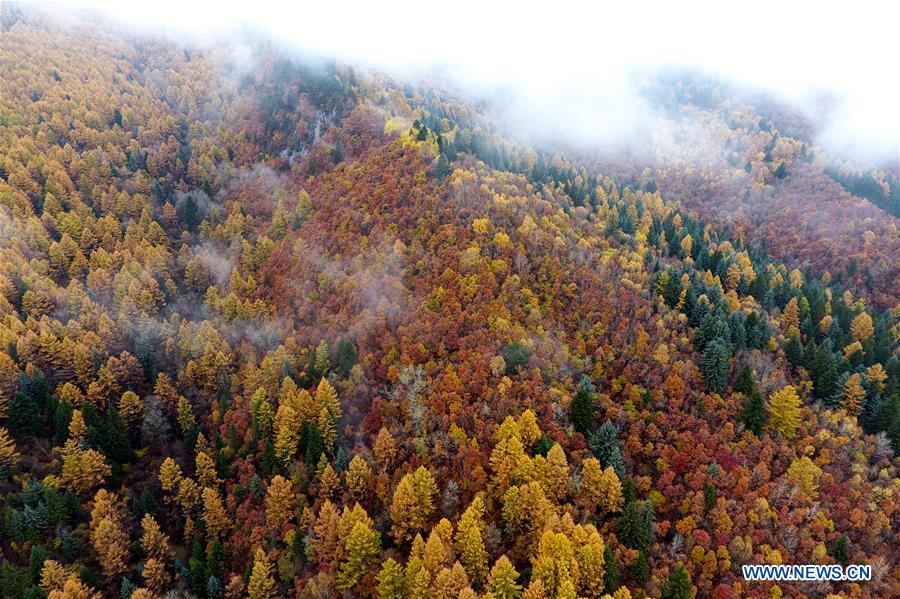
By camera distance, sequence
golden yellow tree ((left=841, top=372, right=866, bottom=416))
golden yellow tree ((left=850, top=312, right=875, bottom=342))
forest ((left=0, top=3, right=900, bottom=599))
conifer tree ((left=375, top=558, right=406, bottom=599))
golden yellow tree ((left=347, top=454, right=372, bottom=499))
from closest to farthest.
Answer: conifer tree ((left=375, top=558, right=406, bottom=599)) → forest ((left=0, top=3, right=900, bottom=599)) → golden yellow tree ((left=347, top=454, right=372, bottom=499)) → golden yellow tree ((left=841, top=372, right=866, bottom=416)) → golden yellow tree ((left=850, top=312, right=875, bottom=342))

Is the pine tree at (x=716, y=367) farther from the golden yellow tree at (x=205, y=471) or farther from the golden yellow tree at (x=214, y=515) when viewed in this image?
the golden yellow tree at (x=205, y=471)

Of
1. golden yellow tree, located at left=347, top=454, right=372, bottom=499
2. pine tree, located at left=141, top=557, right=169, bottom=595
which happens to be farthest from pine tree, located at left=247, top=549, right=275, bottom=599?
golden yellow tree, located at left=347, top=454, right=372, bottom=499

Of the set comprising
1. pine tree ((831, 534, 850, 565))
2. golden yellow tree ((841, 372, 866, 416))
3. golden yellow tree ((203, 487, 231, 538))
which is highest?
golden yellow tree ((841, 372, 866, 416))

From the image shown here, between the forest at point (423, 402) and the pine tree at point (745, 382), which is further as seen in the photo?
the pine tree at point (745, 382)

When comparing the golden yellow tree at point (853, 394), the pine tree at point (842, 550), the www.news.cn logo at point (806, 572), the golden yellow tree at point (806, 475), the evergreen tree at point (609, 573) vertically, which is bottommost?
the evergreen tree at point (609, 573)

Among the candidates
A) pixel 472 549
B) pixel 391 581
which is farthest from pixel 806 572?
pixel 391 581

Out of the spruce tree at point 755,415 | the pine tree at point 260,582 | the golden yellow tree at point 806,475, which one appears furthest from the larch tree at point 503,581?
the spruce tree at point 755,415

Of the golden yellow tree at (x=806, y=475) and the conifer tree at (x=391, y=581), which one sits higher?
the golden yellow tree at (x=806, y=475)

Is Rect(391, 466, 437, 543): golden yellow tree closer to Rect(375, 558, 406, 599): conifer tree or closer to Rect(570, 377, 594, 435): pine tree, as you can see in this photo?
Rect(375, 558, 406, 599): conifer tree
